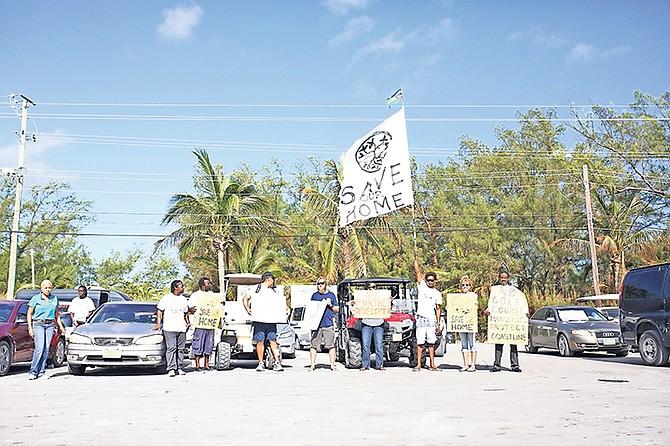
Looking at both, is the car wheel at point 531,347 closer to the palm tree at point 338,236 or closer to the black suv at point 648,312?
the black suv at point 648,312

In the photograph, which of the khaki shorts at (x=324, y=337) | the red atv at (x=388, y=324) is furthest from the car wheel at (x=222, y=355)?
the red atv at (x=388, y=324)

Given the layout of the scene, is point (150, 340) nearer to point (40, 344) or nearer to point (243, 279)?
point (40, 344)

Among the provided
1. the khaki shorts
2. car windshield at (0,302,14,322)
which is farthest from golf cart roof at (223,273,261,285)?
car windshield at (0,302,14,322)

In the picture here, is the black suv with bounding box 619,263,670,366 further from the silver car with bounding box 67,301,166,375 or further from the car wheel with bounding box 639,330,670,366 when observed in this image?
the silver car with bounding box 67,301,166,375

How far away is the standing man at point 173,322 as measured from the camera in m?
14.6

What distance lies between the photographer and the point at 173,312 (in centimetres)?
1467

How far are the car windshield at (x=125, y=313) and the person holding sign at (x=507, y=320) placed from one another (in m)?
7.19

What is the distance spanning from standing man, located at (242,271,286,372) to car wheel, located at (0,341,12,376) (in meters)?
4.85

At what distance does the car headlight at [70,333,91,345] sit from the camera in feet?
47.0

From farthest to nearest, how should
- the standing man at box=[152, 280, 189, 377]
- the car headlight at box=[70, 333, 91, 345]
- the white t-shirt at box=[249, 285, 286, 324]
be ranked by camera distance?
the white t-shirt at box=[249, 285, 286, 324] < the standing man at box=[152, 280, 189, 377] < the car headlight at box=[70, 333, 91, 345]

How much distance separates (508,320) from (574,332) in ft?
21.0

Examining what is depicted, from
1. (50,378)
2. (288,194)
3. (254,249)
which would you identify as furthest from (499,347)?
(288,194)

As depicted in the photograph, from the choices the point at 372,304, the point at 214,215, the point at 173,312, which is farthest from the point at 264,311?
the point at 214,215

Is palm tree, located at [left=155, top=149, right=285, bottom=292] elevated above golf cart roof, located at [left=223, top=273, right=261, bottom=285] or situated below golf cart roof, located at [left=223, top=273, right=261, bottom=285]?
above
